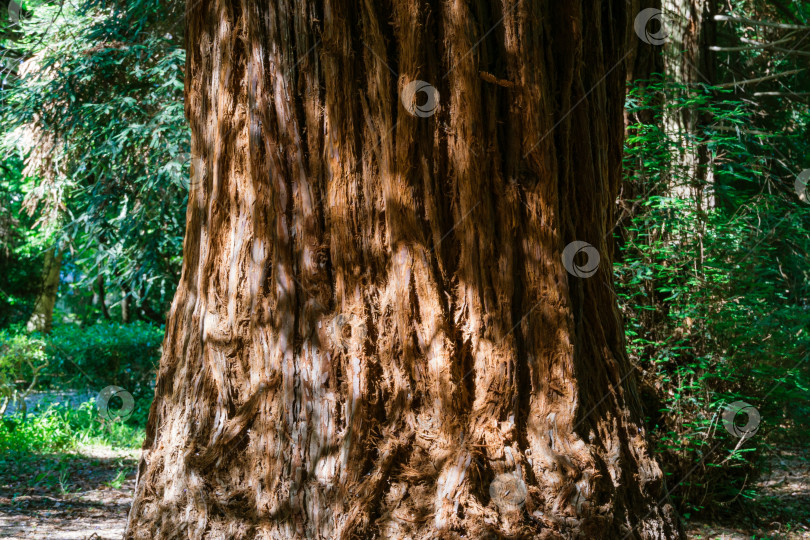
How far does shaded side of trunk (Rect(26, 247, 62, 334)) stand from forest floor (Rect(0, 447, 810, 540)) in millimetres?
9914

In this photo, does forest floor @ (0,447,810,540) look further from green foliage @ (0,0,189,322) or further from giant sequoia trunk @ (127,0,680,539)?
green foliage @ (0,0,189,322)

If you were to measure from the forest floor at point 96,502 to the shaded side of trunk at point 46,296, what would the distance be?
32.5 feet

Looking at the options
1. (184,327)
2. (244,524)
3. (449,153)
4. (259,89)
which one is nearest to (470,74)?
(449,153)

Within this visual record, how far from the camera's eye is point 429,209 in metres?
2.55

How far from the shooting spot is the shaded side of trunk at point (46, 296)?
634 inches

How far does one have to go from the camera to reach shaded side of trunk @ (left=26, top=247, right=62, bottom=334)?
16094 mm

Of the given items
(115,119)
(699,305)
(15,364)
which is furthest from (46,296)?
(699,305)

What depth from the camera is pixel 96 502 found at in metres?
5.59

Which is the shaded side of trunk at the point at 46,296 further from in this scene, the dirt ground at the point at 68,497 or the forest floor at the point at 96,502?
the forest floor at the point at 96,502

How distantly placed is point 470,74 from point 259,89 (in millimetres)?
802

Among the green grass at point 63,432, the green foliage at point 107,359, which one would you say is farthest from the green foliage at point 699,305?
the green foliage at point 107,359

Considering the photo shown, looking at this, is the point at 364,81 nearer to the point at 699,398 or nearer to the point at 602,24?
the point at 602,24

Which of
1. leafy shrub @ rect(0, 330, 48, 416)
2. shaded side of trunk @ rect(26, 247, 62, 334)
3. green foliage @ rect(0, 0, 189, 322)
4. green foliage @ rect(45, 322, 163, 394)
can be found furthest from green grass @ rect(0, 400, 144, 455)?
shaded side of trunk @ rect(26, 247, 62, 334)

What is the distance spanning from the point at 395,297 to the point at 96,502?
425cm
